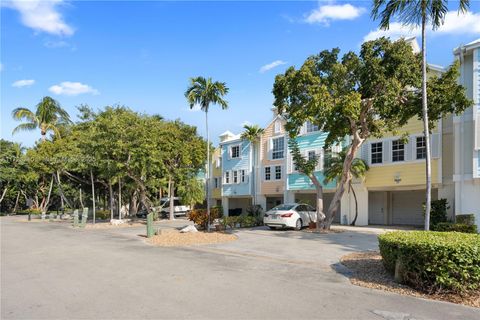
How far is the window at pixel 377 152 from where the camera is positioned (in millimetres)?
23562

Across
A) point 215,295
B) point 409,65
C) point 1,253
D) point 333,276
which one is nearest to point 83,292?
point 215,295

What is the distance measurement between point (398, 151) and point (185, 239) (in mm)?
14198

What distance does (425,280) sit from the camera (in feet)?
22.8

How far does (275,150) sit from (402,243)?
2409cm

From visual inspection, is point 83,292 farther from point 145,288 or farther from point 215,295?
point 215,295

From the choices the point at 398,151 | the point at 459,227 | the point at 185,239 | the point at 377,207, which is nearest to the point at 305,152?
the point at 377,207

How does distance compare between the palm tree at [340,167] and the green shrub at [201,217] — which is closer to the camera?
the green shrub at [201,217]

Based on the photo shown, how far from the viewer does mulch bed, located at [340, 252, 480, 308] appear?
6527 mm

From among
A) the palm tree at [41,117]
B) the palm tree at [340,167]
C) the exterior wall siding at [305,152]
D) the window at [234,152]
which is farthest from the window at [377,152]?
the palm tree at [41,117]

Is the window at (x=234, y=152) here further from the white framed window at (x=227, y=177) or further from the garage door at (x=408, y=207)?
the garage door at (x=408, y=207)

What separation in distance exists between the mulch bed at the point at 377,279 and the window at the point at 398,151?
1288cm

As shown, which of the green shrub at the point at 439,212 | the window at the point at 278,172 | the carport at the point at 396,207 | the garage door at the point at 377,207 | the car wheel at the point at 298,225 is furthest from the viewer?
the window at the point at 278,172

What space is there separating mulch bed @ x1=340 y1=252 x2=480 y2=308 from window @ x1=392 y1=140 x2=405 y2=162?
42.3 feet

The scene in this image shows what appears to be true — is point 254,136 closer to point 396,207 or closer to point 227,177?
point 227,177
